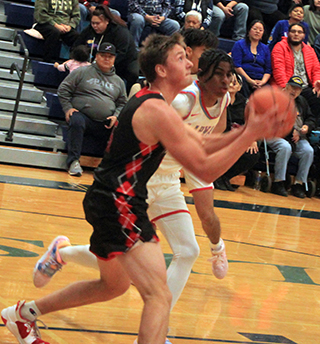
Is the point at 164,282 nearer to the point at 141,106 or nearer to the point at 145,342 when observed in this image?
the point at 145,342

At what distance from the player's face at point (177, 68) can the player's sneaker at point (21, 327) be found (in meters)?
1.30

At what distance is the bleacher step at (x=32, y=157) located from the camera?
7039 millimetres

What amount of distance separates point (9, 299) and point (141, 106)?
4.95ft

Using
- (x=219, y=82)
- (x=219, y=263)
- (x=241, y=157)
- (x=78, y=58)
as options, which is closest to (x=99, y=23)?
(x=78, y=58)

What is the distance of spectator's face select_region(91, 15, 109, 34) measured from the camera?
310 inches

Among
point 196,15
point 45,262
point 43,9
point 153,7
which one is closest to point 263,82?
point 196,15

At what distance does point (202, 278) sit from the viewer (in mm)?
3990

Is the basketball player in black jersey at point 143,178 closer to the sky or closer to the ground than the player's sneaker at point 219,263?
closer to the sky

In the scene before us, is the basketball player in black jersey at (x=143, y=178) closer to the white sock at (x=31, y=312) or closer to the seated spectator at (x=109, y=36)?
the white sock at (x=31, y=312)

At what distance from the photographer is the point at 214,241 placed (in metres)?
3.56

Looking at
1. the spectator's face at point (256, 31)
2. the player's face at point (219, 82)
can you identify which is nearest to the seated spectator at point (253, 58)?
the spectator's face at point (256, 31)

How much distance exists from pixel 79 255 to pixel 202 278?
1421 millimetres

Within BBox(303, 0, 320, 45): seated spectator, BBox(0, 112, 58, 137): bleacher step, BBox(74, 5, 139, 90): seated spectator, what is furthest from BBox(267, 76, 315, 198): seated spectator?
BBox(0, 112, 58, 137): bleacher step

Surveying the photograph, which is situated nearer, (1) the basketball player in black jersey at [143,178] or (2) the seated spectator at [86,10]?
(1) the basketball player in black jersey at [143,178]
